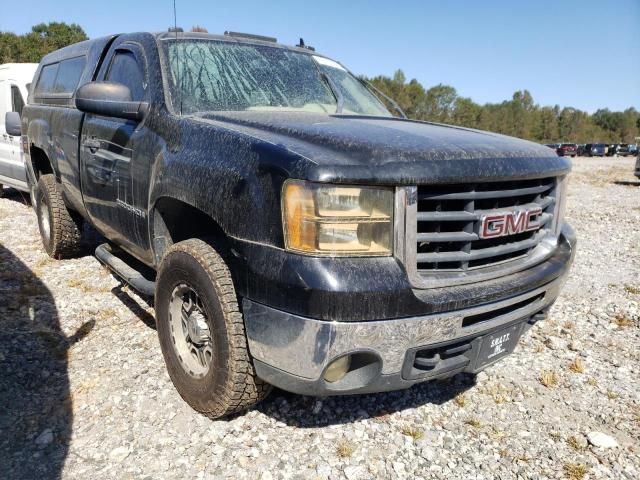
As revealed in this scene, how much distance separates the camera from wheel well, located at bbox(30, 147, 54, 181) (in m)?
5.27

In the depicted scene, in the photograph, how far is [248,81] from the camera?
3115 millimetres

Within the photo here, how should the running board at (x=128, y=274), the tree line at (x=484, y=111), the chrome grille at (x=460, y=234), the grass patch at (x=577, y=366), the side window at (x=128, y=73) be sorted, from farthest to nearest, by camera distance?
1. the tree line at (x=484, y=111)
2. the grass patch at (x=577, y=366)
3. the side window at (x=128, y=73)
4. the running board at (x=128, y=274)
5. the chrome grille at (x=460, y=234)

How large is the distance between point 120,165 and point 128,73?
69cm

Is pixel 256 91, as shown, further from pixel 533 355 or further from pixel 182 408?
pixel 533 355

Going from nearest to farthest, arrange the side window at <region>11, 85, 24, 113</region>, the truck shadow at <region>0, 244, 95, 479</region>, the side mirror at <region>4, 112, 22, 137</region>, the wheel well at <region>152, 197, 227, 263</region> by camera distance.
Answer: the truck shadow at <region>0, 244, 95, 479</region>, the wheel well at <region>152, 197, 227, 263</region>, the side mirror at <region>4, 112, 22, 137</region>, the side window at <region>11, 85, 24, 113</region>

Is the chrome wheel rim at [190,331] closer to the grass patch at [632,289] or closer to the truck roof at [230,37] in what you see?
the truck roof at [230,37]

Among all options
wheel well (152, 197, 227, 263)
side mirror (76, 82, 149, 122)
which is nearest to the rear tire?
side mirror (76, 82, 149, 122)

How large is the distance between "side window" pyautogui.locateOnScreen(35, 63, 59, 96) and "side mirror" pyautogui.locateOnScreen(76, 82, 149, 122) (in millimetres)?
2501

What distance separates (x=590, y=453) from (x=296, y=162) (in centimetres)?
Answer: 203

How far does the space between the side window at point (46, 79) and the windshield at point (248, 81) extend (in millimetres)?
2584

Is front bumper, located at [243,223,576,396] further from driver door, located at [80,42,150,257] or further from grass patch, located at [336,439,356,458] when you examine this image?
driver door, located at [80,42,150,257]

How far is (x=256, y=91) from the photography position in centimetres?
308

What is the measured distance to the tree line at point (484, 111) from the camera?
36969 mm

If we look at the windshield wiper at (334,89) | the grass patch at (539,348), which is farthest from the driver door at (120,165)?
the grass patch at (539,348)
